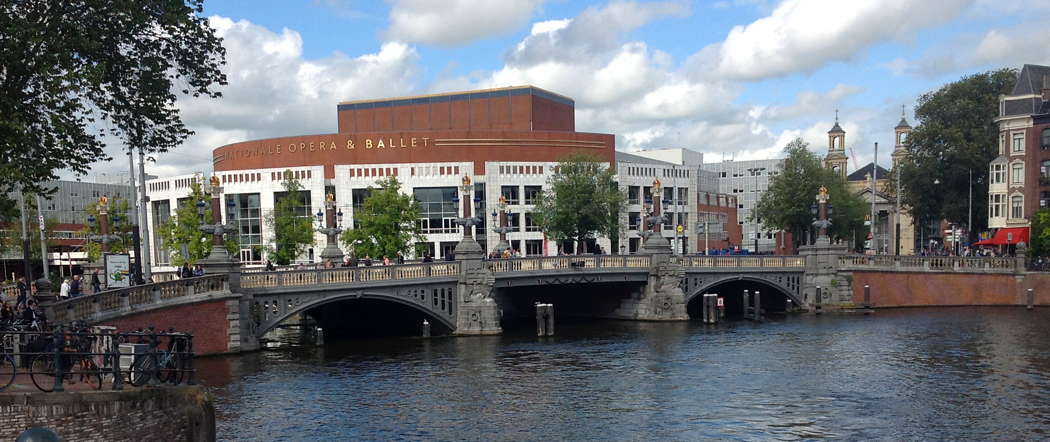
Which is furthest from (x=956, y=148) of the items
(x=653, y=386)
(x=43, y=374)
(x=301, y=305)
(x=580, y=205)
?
(x=43, y=374)

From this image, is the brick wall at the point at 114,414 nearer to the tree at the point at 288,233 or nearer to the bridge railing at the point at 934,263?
the bridge railing at the point at 934,263

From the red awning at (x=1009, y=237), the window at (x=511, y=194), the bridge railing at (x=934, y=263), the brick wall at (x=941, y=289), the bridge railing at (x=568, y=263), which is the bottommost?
the brick wall at (x=941, y=289)

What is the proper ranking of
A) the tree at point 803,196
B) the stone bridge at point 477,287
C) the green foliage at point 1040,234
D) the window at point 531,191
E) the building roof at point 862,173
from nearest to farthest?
the stone bridge at point 477,287
the green foliage at point 1040,234
the tree at point 803,196
the window at point 531,191
the building roof at point 862,173

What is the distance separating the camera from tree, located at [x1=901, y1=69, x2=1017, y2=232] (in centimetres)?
8988

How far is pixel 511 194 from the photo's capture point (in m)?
105

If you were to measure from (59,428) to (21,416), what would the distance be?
0.70 m

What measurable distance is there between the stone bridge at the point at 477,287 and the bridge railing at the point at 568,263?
0.07 meters

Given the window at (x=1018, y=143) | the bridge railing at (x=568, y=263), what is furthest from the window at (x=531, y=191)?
the window at (x=1018, y=143)

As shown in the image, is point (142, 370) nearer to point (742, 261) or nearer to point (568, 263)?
point (568, 263)

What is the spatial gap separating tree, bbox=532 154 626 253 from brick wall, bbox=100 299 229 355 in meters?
45.4

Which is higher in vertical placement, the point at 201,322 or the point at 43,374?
the point at 43,374

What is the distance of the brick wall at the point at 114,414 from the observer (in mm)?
17062

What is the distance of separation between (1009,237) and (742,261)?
3508 centimetres

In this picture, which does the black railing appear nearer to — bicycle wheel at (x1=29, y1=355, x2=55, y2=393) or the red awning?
bicycle wheel at (x1=29, y1=355, x2=55, y2=393)
